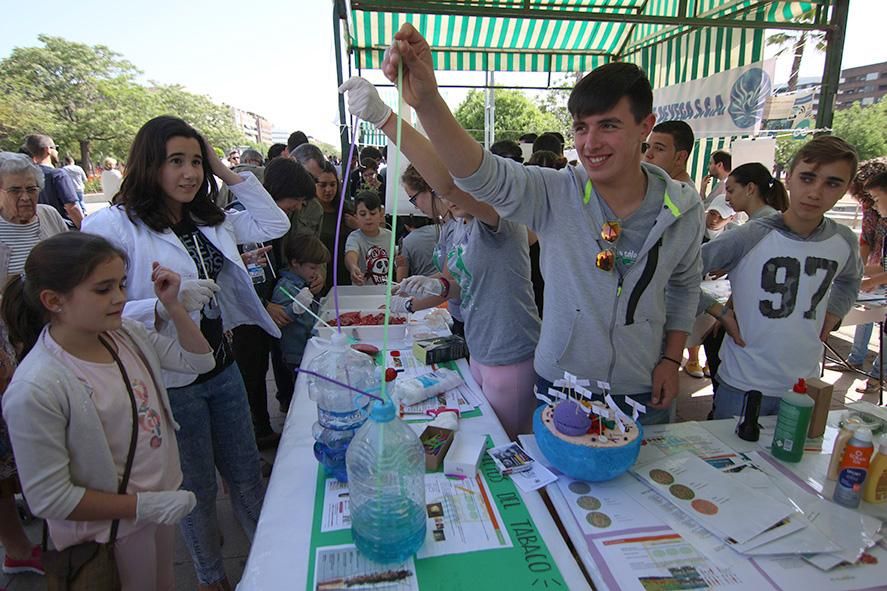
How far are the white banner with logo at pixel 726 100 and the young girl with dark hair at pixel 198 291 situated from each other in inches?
173

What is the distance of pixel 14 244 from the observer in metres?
2.48

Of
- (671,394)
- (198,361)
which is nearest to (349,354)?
(198,361)

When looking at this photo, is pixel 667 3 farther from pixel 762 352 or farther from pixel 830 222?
pixel 762 352

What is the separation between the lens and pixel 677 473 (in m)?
1.23

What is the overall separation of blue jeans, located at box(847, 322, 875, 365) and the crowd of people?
117 inches

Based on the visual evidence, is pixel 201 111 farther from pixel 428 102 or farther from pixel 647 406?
pixel 647 406

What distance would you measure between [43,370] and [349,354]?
0.81 m

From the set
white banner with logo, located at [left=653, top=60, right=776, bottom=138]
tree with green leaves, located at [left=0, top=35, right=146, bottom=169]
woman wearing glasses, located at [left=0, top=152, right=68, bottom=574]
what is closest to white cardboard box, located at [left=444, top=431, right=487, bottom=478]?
woman wearing glasses, located at [left=0, top=152, right=68, bottom=574]

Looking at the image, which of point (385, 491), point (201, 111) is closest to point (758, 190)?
point (385, 491)

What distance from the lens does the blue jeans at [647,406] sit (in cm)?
146

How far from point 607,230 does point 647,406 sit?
2.08 feet

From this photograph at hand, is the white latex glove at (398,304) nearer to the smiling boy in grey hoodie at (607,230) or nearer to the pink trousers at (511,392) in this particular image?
the pink trousers at (511,392)

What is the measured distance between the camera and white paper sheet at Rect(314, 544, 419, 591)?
0.91 m

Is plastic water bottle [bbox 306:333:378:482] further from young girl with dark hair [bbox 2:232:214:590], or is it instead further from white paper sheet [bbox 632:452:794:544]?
white paper sheet [bbox 632:452:794:544]
